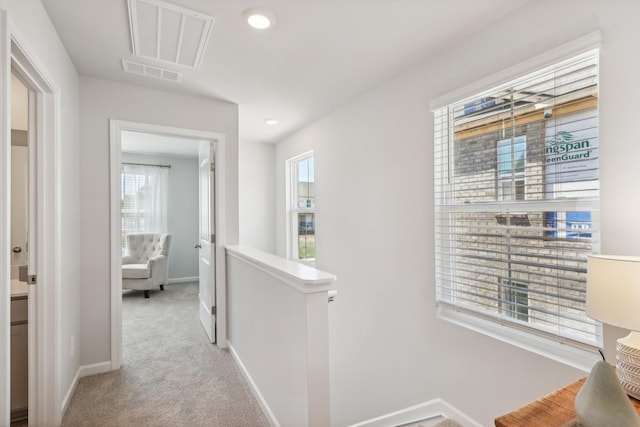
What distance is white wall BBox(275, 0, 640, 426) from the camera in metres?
1.38

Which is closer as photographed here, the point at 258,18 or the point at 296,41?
the point at 258,18

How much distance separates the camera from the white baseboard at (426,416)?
187cm

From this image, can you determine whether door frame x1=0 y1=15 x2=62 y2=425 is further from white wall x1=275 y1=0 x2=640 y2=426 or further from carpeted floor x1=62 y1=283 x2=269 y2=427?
white wall x1=275 y1=0 x2=640 y2=426

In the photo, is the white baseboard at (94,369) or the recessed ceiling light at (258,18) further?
the white baseboard at (94,369)

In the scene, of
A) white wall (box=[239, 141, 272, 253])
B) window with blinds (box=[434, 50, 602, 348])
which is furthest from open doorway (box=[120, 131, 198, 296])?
window with blinds (box=[434, 50, 602, 348])

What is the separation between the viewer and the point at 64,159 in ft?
6.86

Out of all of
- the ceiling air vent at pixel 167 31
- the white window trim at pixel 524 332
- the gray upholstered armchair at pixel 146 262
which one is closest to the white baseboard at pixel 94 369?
the ceiling air vent at pixel 167 31

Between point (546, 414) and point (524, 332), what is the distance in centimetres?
78

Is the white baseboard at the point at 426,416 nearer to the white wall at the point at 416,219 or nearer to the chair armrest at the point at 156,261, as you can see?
the white wall at the point at 416,219

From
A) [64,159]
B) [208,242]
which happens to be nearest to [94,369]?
[208,242]

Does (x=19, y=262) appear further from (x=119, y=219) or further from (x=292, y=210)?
(x=292, y=210)

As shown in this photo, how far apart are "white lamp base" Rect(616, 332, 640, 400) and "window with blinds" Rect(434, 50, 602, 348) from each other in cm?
35

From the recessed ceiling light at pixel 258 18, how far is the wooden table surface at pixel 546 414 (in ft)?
6.69

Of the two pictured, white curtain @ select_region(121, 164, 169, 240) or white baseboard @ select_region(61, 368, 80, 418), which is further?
white curtain @ select_region(121, 164, 169, 240)
